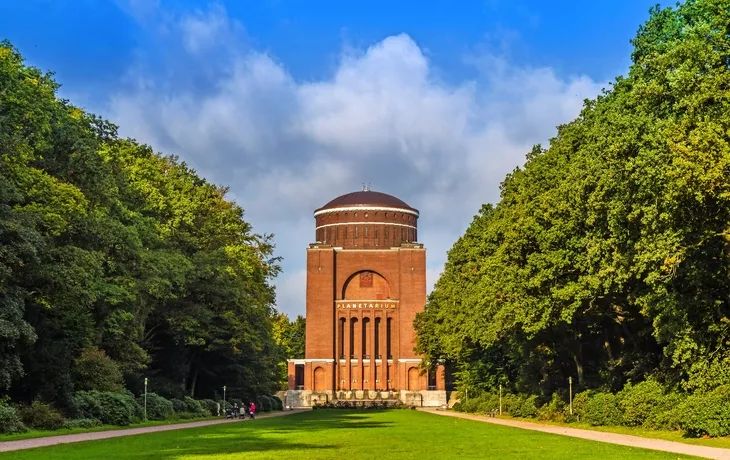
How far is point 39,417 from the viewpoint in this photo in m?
26.9

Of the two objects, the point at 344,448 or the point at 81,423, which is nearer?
the point at 344,448

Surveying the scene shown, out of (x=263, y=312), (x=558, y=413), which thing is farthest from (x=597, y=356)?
(x=263, y=312)

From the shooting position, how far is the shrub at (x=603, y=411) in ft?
94.7

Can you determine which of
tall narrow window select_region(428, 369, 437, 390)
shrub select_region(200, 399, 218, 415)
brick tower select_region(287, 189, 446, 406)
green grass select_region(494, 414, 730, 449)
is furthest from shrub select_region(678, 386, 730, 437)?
tall narrow window select_region(428, 369, 437, 390)

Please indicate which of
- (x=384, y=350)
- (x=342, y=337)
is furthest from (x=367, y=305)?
(x=384, y=350)

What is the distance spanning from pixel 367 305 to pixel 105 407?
58.2 metres

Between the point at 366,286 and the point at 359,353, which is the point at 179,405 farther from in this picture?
the point at 366,286

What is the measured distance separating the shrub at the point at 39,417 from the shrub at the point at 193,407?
17.6 metres

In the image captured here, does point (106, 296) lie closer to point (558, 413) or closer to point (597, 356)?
point (558, 413)

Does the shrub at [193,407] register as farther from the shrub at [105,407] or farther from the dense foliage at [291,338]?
the dense foliage at [291,338]

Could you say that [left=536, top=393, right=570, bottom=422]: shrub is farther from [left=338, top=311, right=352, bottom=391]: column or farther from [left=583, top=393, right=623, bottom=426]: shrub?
[left=338, top=311, right=352, bottom=391]: column

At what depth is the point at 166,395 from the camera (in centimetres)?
4572

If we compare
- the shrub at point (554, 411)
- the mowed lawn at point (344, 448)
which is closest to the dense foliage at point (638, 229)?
the shrub at point (554, 411)

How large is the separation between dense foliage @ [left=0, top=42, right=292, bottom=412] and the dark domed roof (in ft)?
129
